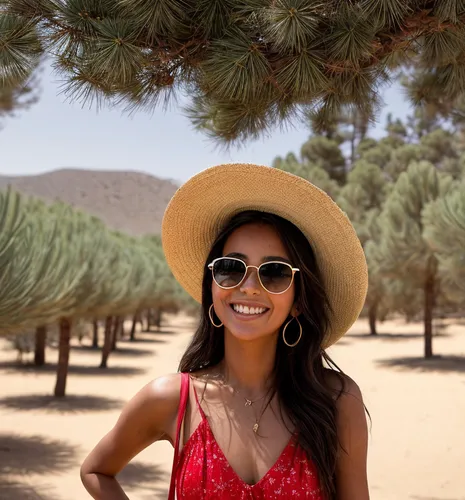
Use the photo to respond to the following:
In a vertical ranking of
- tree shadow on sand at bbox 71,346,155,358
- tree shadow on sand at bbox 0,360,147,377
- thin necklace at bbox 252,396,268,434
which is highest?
thin necklace at bbox 252,396,268,434

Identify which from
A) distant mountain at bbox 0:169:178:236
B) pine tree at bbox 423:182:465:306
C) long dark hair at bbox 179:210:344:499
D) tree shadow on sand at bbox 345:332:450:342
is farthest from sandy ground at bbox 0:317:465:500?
distant mountain at bbox 0:169:178:236

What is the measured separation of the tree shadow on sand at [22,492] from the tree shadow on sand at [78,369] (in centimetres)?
1320

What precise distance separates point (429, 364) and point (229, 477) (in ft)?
69.7

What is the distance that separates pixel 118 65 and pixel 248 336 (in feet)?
7.37

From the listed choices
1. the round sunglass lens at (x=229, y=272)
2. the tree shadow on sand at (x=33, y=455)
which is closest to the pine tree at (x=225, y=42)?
the round sunglass lens at (x=229, y=272)

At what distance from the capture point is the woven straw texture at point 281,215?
91.0 inches

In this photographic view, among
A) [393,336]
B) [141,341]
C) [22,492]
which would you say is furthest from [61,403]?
[141,341]

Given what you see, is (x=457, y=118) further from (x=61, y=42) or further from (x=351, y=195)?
(x=351, y=195)

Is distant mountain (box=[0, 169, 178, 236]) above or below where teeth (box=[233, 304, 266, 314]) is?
above

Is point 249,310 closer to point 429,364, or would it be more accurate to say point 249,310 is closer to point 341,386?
point 341,386

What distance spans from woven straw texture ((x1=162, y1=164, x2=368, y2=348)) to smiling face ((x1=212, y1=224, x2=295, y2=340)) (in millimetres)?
193

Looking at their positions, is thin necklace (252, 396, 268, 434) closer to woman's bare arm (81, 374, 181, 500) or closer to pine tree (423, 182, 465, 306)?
woman's bare arm (81, 374, 181, 500)

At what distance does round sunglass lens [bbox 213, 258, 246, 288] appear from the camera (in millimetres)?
2131

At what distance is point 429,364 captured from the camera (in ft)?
72.3
